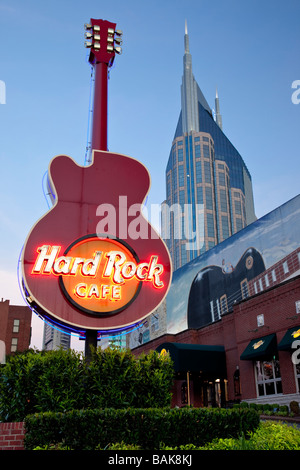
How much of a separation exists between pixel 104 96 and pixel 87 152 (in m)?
2.75

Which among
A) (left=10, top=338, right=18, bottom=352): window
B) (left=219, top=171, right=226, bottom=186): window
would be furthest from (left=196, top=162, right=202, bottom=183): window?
(left=10, top=338, right=18, bottom=352): window

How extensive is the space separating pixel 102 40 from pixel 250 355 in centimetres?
1892

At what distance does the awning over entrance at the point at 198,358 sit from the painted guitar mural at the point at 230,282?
7.32 m

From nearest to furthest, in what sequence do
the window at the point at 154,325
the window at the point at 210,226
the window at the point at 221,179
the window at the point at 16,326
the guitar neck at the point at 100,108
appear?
the guitar neck at the point at 100,108 → the window at the point at 154,325 → the window at the point at 16,326 → the window at the point at 210,226 → the window at the point at 221,179

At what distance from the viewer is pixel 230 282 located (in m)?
40.6

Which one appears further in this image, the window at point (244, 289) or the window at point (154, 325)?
the window at point (154, 325)

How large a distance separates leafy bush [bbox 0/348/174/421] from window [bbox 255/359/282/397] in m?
15.3

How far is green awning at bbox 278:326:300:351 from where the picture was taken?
2309 cm

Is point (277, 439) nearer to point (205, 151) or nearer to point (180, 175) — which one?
point (180, 175)

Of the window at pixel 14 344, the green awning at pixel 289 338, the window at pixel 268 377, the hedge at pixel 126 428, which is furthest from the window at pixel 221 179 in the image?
the hedge at pixel 126 428

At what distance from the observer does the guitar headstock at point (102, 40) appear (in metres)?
22.3

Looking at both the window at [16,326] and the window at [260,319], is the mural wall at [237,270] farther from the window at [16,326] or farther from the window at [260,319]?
the window at [16,326]

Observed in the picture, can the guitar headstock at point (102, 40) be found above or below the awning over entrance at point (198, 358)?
above
